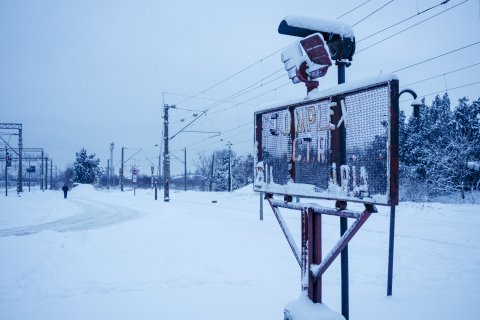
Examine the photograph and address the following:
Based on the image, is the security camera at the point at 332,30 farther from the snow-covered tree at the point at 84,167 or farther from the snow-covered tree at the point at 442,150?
the snow-covered tree at the point at 84,167

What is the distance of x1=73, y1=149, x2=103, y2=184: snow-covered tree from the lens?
216 ft

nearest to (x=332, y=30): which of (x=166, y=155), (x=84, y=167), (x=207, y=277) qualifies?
(x=207, y=277)

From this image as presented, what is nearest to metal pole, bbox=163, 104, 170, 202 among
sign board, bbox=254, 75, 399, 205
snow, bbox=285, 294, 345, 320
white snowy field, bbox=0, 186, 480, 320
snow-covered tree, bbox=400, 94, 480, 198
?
white snowy field, bbox=0, 186, 480, 320

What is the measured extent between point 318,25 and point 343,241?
2066 millimetres

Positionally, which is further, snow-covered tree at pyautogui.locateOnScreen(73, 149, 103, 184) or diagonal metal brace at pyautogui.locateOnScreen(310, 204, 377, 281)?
snow-covered tree at pyautogui.locateOnScreen(73, 149, 103, 184)

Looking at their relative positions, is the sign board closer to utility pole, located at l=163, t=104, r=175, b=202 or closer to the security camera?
the security camera

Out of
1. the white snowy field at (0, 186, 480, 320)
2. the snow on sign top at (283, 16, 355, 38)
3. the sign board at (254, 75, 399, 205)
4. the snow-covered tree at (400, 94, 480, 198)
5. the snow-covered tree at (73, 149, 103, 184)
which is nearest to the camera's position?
the sign board at (254, 75, 399, 205)

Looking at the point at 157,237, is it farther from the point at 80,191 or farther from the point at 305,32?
the point at 80,191

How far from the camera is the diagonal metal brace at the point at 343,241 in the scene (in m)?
2.81

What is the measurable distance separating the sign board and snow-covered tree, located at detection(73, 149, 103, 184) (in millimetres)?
68874

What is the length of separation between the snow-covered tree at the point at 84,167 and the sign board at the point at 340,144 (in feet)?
226

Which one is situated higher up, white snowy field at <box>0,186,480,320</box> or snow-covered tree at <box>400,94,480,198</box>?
snow-covered tree at <box>400,94,480,198</box>

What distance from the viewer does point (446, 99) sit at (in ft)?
183

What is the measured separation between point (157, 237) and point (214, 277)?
175 inches
